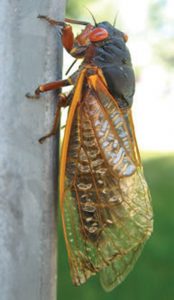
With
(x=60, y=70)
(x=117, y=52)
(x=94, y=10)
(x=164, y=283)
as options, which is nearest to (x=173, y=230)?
(x=164, y=283)

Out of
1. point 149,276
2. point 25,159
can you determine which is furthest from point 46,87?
point 149,276

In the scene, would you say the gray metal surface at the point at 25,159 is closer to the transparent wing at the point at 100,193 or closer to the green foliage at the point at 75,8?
the transparent wing at the point at 100,193

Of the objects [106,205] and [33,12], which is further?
[106,205]

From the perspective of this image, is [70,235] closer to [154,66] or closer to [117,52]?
[117,52]

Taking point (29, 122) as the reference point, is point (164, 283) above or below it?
below

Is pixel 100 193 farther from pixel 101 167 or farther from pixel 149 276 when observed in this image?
pixel 149 276

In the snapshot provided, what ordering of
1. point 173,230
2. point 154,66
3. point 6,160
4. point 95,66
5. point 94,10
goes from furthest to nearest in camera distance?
point 154,66
point 94,10
point 173,230
point 95,66
point 6,160

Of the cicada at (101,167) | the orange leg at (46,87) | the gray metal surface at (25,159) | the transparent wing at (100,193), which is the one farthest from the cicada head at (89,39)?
the gray metal surface at (25,159)
